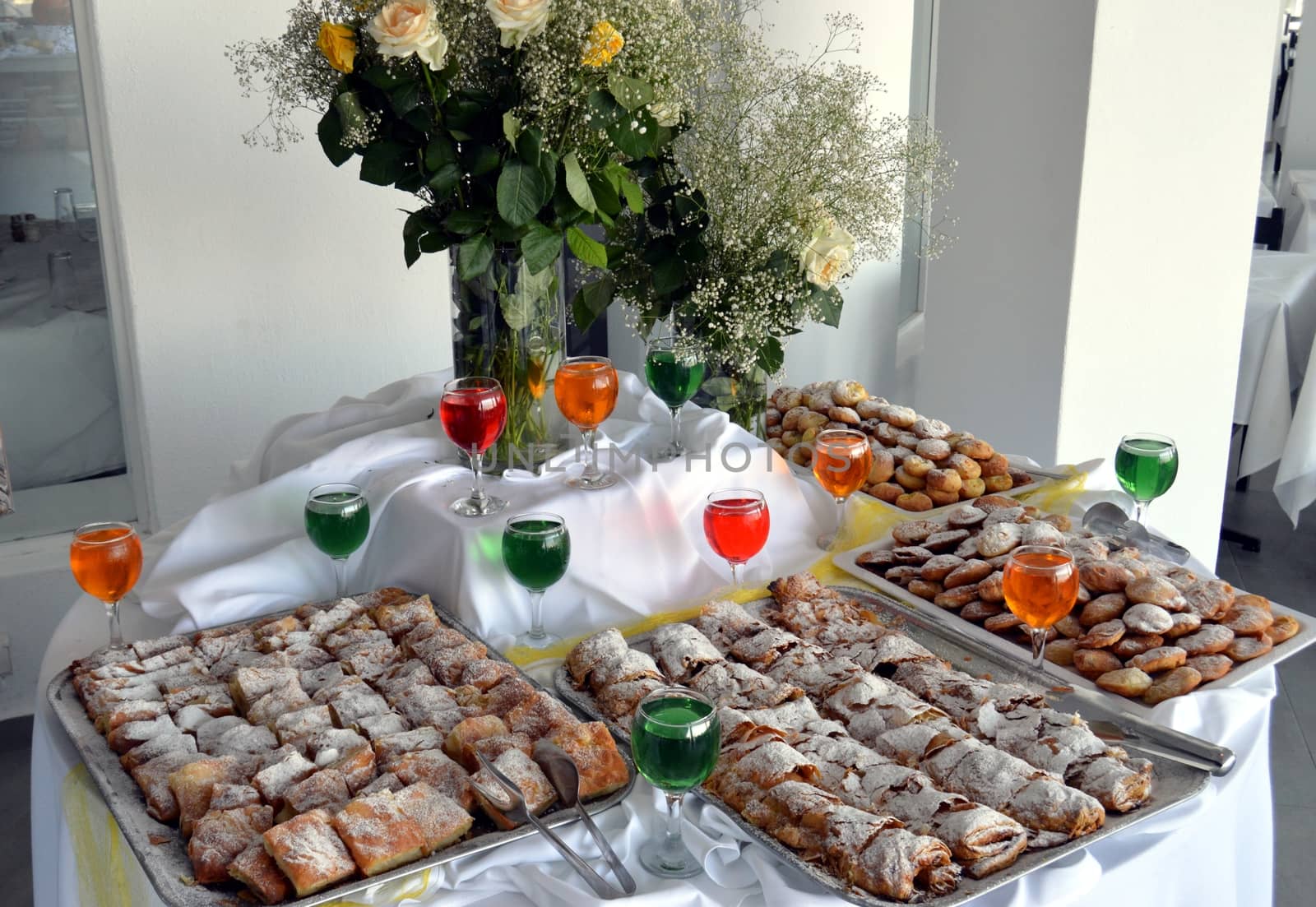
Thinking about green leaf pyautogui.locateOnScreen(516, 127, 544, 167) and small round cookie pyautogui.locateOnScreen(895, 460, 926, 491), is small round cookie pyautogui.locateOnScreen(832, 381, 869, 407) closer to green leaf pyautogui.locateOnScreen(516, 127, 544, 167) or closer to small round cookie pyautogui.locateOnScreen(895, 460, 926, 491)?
small round cookie pyautogui.locateOnScreen(895, 460, 926, 491)

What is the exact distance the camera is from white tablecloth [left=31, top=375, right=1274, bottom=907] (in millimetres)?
1096

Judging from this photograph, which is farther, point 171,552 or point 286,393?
point 286,393

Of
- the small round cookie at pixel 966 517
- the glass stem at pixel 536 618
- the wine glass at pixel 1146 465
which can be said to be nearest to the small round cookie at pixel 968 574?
the small round cookie at pixel 966 517

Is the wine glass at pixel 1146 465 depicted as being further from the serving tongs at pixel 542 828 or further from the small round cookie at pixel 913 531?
the serving tongs at pixel 542 828

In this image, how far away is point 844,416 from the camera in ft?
7.00

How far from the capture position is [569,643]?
1.56 metres

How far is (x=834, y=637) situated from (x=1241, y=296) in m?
2.28

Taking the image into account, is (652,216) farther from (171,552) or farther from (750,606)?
(171,552)

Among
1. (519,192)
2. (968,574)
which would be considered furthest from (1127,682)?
(519,192)

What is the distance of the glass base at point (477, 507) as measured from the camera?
5.36 ft

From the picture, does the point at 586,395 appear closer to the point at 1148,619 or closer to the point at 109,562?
the point at 109,562

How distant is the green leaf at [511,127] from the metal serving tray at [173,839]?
793 mm

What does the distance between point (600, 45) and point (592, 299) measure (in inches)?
23.0

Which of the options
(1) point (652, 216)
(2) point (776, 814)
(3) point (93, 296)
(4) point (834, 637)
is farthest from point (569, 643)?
(3) point (93, 296)
